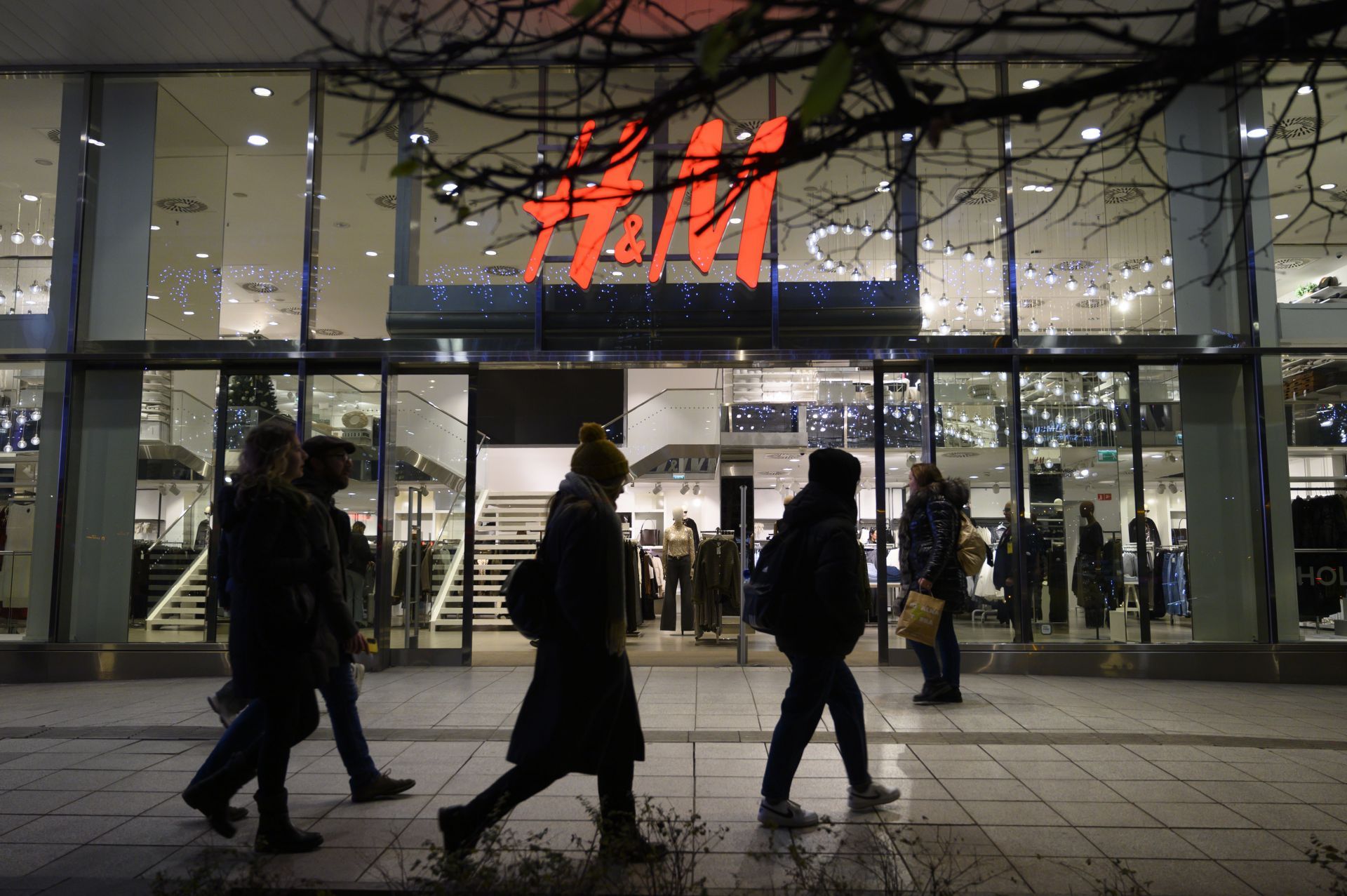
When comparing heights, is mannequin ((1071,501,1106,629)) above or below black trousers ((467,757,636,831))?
above

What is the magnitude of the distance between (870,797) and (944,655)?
2814mm

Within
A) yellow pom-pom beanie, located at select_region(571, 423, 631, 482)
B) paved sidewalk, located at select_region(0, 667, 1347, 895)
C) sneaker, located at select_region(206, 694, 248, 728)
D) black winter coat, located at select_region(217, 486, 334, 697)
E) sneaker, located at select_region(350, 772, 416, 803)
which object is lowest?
paved sidewalk, located at select_region(0, 667, 1347, 895)

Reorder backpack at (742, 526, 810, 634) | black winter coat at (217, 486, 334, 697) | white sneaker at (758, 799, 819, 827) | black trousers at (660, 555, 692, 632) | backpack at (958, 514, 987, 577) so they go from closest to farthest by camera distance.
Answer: black winter coat at (217, 486, 334, 697), white sneaker at (758, 799, 819, 827), backpack at (742, 526, 810, 634), backpack at (958, 514, 987, 577), black trousers at (660, 555, 692, 632)

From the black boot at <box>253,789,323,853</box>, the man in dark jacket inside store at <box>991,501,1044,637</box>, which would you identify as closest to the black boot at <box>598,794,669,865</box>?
the black boot at <box>253,789,323,853</box>

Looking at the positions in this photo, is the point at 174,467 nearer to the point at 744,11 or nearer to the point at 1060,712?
the point at 1060,712

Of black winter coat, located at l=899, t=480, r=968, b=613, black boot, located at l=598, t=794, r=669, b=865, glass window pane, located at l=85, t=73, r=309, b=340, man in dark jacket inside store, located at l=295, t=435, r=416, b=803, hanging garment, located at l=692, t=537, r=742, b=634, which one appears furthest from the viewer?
hanging garment, located at l=692, t=537, r=742, b=634

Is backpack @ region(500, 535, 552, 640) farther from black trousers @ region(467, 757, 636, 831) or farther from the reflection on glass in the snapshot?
the reflection on glass

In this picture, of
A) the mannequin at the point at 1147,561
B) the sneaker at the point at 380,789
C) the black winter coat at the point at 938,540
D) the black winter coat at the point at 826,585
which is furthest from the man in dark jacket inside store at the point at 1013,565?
the sneaker at the point at 380,789

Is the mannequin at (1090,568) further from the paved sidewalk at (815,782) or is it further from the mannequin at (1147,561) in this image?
the paved sidewalk at (815,782)

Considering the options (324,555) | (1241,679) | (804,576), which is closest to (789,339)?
(1241,679)

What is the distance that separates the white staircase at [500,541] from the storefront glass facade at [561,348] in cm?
409

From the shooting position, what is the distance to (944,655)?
6.40 m

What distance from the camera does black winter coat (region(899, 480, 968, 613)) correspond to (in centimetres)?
607

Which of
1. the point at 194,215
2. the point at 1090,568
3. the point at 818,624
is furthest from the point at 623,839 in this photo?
the point at 194,215
